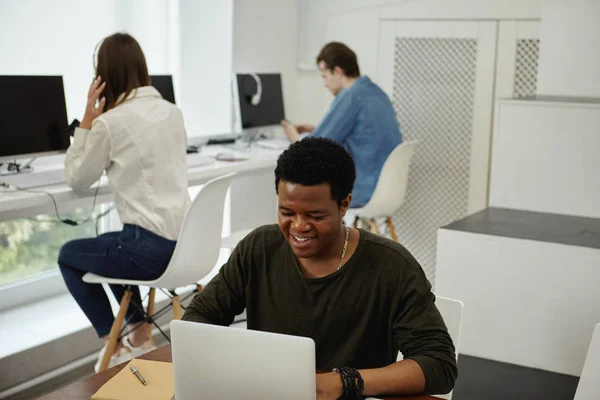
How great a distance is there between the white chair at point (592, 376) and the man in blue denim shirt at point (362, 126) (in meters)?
2.44

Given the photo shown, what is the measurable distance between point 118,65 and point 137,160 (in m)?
0.34

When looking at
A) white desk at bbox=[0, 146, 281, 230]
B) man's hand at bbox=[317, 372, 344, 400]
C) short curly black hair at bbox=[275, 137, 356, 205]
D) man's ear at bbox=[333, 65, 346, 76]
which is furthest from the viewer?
man's ear at bbox=[333, 65, 346, 76]

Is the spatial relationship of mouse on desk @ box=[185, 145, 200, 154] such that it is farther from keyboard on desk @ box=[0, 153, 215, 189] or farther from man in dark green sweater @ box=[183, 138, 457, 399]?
man in dark green sweater @ box=[183, 138, 457, 399]

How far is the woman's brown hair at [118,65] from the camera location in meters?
2.79

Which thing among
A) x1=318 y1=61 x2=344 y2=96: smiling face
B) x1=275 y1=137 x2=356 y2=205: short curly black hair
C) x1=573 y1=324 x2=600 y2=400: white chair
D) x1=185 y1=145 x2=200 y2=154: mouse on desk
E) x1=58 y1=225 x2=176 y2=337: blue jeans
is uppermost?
x1=318 y1=61 x2=344 y2=96: smiling face

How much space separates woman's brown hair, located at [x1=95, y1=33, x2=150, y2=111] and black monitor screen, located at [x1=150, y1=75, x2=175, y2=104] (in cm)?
94

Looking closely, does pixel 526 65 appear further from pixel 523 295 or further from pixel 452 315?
pixel 452 315

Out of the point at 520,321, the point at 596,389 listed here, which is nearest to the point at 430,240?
the point at 520,321

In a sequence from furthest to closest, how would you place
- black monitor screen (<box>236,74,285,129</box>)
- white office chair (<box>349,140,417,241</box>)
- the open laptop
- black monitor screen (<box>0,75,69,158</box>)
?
black monitor screen (<box>236,74,285,129</box>), white office chair (<box>349,140,417,241</box>), black monitor screen (<box>0,75,69,158</box>), the open laptop

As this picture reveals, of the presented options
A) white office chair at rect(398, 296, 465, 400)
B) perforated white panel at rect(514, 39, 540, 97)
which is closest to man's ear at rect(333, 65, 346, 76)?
perforated white panel at rect(514, 39, 540, 97)

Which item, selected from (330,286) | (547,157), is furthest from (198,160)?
(330,286)

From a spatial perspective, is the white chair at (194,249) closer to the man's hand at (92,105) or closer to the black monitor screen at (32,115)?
the man's hand at (92,105)

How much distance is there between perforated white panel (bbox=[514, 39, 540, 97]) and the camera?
416 cm

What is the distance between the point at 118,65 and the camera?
280 centimetres
